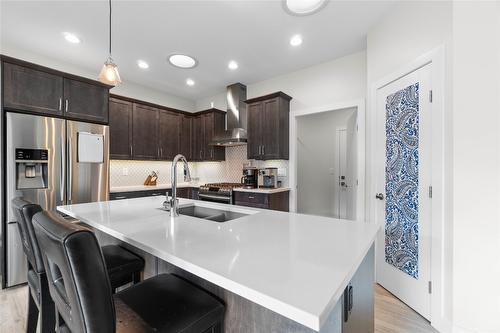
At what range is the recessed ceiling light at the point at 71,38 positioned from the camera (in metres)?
2.65

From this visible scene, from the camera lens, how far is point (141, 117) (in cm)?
402

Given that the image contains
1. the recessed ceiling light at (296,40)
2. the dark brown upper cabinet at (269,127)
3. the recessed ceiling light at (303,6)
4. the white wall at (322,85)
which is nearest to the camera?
the recessed ceiling light at (303,6)

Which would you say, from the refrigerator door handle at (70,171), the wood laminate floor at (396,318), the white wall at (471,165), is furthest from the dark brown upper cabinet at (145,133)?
the white wall at (471,165)

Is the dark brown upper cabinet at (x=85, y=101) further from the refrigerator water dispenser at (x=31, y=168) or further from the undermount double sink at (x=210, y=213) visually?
the undermount double sink at (x=210, y=213)

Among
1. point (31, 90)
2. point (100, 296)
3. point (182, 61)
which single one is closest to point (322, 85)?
point (182, 61)

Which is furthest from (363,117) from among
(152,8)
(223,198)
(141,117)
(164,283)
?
(141,117)

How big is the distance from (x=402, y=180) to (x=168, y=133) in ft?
13.0

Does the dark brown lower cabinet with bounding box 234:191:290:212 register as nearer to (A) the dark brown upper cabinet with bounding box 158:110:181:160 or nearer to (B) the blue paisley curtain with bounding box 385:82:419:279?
(B) the blue paisley curtain with bounding box 385:82:419:279

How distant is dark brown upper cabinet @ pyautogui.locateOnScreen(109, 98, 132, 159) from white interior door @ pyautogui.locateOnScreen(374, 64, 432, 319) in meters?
3.79

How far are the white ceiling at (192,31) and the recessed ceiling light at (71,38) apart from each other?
63mm

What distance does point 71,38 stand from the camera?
107 inches

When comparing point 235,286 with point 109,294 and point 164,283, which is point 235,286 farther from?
point 164,283

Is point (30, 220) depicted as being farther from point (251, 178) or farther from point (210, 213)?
point (251, 178)

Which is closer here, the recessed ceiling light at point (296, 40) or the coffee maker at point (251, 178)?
the recessed ceiling light at point (296, 40)
